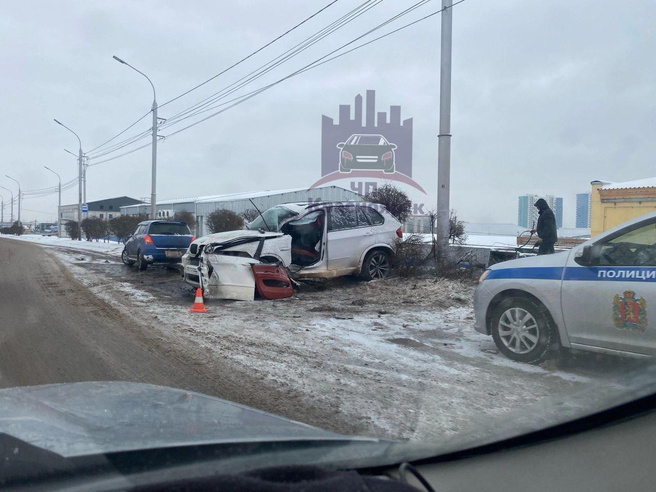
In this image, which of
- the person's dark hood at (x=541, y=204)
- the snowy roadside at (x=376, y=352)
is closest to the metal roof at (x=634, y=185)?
the person's dark hood at (x=541, y=204)

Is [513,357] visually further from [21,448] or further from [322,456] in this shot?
[21,448]

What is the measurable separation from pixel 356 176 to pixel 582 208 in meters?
12.0

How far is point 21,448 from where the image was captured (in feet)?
6.59

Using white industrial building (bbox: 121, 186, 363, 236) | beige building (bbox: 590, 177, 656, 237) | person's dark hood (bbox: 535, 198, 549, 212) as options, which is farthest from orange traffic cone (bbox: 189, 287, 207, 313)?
white industrial building (bbox: 121, 186, 363, 236)

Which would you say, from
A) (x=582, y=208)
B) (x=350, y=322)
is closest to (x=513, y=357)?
(x=350, y=322)

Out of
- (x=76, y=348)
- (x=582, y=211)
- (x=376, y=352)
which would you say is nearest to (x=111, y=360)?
(x=76, y=348)

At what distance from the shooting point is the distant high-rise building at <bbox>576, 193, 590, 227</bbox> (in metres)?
13.4

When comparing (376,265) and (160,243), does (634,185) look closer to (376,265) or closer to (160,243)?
(376,265)

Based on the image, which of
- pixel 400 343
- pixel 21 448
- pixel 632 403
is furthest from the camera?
pixel 400 343

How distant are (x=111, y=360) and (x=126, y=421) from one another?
3.67 m

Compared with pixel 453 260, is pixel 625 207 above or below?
above

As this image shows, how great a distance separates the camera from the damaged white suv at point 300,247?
10000mm

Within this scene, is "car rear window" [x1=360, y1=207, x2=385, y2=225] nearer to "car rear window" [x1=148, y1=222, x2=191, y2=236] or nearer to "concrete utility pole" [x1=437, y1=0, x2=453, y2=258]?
"concrete utility pole" [x1=437, y1=0, x2=453, y2=258]

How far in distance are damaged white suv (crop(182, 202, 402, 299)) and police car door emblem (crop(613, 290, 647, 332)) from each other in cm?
658
